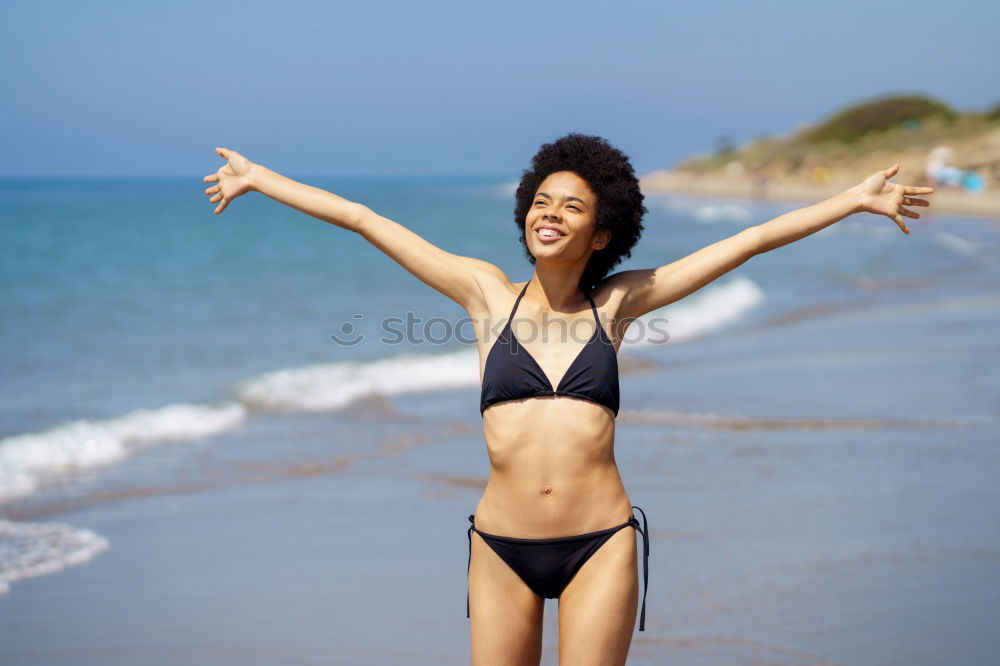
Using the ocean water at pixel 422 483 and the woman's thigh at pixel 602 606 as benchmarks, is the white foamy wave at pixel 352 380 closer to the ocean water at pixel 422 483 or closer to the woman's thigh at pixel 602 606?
the ocean water at pixel 422 483

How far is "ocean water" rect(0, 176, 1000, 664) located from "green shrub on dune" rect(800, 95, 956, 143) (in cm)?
7790

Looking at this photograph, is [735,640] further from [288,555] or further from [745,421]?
[745,421]

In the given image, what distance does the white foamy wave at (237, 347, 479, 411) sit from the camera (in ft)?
39.1

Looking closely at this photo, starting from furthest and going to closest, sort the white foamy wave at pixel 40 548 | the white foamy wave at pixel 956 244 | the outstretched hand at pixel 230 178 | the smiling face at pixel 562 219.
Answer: the white foamy wave at pixel 956 244 < the white foamy wave at pixel 40 548 < the outstretched hand at pixel 230 178 < the smiling face at pixel 562 219

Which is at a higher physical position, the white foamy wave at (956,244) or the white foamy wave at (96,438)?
the white foamy wave at (956,244)

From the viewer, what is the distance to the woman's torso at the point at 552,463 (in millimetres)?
3484

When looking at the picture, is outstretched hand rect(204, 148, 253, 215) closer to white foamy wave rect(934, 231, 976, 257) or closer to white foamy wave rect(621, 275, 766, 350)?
white foamy wave rect(621, 275, 766, 350)

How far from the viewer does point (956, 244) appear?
96.5ft

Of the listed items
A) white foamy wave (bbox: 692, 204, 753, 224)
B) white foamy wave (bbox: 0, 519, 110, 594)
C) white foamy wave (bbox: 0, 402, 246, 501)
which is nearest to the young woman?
white foamy wave (bbox: 0, 519, 110, 594)

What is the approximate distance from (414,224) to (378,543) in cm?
4796

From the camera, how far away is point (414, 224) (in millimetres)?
54062

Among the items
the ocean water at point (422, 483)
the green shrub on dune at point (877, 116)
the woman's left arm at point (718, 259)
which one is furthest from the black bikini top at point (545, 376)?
the green shrub on dune at point (877, 116)

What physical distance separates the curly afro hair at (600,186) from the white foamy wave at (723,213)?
161ft

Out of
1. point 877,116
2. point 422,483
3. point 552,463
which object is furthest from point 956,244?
point 877,116
